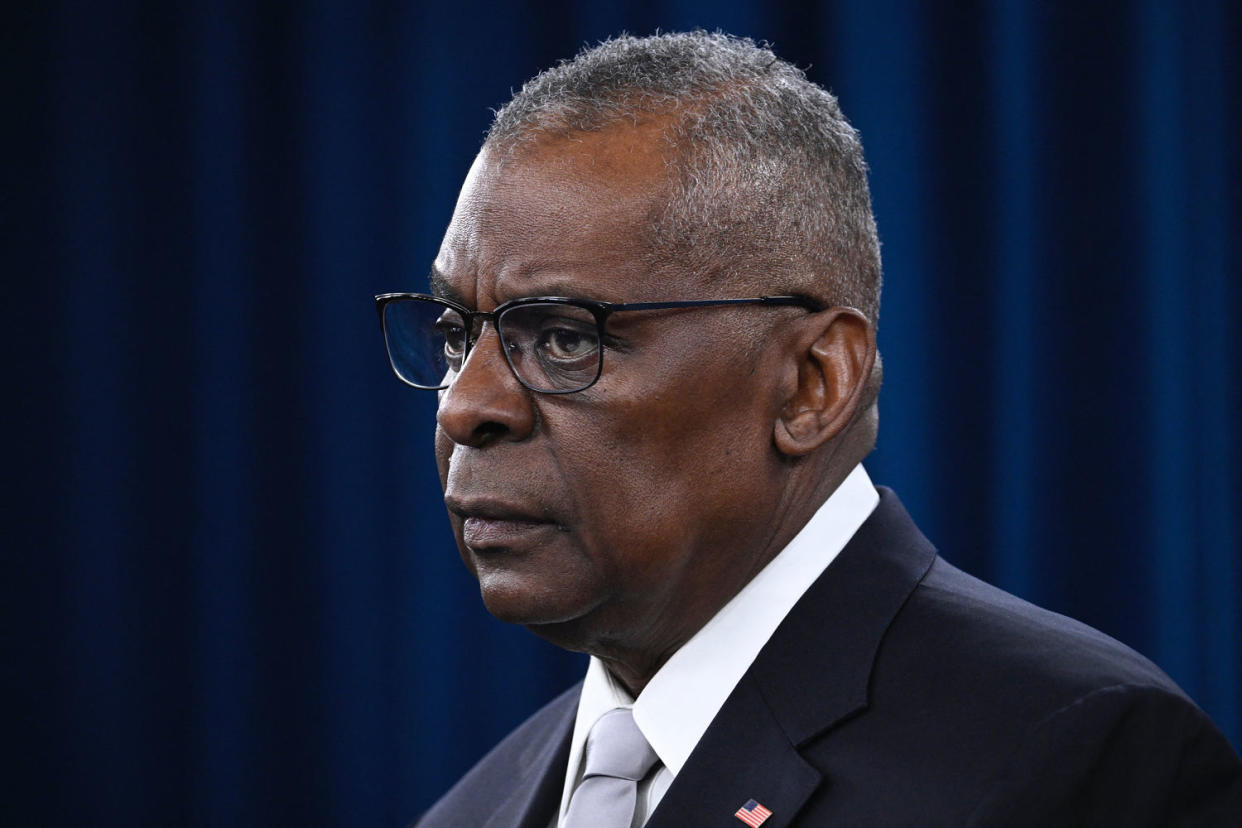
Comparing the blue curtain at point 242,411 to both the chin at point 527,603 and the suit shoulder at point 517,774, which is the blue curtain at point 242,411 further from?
the chin at point 527,603

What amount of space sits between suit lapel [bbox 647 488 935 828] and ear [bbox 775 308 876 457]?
5.2 inches

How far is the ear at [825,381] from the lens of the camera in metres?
1.31

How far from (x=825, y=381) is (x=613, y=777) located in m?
0.46

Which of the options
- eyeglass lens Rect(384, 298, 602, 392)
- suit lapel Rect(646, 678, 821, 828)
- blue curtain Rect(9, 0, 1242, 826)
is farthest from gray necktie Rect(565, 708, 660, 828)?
blue curtain Rect(9, 0, 1242, 826)

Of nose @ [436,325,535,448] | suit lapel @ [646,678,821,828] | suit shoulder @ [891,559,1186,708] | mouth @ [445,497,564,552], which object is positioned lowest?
suit lapel @ [646,678,821,828]

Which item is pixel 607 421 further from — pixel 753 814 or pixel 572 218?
pixel 753 814

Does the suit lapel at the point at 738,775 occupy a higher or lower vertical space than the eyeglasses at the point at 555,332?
lower

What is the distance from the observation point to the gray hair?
1.26m

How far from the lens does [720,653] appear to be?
1.32m

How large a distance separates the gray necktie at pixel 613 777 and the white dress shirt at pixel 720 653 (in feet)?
0.05

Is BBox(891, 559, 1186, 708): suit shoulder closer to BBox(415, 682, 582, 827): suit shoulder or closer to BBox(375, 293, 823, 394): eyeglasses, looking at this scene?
BBox(375, 293, 823, 394): eyeglasses

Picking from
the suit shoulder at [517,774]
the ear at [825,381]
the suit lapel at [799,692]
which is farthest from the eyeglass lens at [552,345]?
the suit shoulder at [517,774]

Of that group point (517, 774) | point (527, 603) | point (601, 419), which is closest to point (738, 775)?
point (527, 603)

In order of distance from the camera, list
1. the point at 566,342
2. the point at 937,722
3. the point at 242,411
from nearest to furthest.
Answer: the point at 937,722 < the point at 566,342 < the point at 242,411
